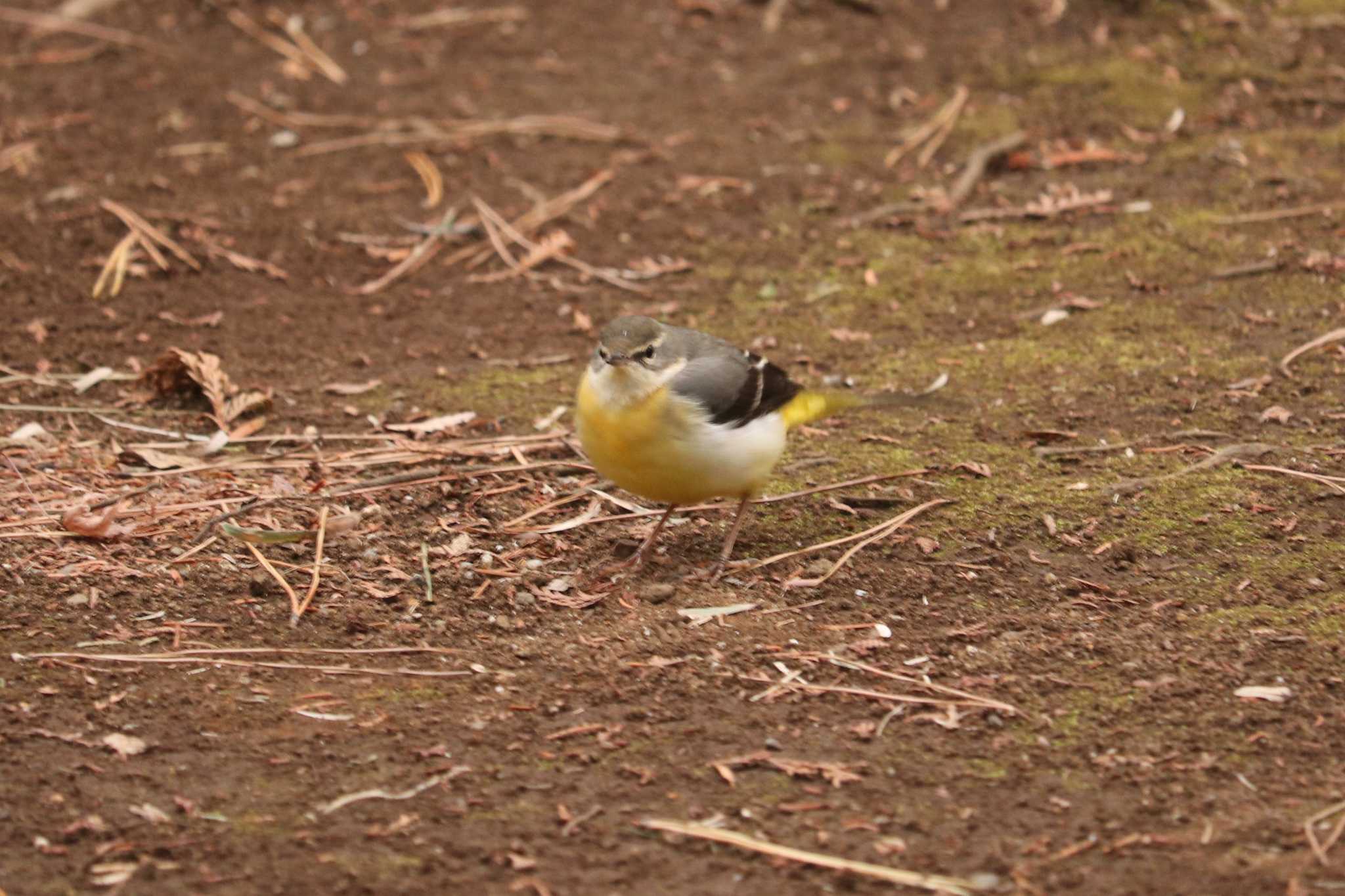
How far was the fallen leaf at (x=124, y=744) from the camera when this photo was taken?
3.68 m

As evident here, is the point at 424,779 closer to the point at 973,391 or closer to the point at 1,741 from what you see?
the point at 1,741

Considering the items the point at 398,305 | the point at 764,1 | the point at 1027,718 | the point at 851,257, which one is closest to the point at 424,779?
the point at 1027,718

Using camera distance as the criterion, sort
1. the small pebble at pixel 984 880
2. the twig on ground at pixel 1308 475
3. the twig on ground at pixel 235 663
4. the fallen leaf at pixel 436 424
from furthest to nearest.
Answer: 1. the fallen leaf at pixel 436 424
2. the twig on ground at pixel 1308 475
3. the twig on ground at pixel 235 663
4. the small pebble at pixel 984 880

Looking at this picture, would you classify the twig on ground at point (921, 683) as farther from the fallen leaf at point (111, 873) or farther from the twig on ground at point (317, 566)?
the fallen leaf at point (111, 873)

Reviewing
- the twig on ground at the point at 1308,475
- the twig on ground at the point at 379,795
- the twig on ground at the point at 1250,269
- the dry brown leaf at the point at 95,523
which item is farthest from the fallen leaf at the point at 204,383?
the twig on ground at the point at 1250,269

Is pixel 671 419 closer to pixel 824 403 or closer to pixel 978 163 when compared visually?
pixel 824 403

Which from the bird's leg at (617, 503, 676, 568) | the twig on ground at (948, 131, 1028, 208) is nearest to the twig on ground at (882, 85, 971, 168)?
the twig on ground at (948, 131, 1028, 208)

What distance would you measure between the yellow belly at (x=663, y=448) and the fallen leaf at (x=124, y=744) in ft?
5.33

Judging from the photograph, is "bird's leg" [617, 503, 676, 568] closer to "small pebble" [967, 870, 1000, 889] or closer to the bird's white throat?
the bird's white throat

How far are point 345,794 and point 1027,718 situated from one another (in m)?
1.79

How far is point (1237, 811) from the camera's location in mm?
3373

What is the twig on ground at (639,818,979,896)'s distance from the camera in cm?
318

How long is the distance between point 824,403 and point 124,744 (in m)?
2.71

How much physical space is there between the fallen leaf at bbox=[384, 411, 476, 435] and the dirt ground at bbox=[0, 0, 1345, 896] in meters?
0.04
